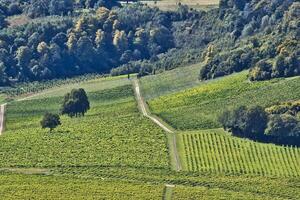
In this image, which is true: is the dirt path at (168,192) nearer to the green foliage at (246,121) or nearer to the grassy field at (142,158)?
the grassy field at (142,158)

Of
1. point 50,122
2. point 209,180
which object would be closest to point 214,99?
point 50,122

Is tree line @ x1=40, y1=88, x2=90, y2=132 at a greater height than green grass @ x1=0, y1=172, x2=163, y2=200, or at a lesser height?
lesser

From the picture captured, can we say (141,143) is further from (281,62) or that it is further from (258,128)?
(281,62)

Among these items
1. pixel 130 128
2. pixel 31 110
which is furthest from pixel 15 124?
pixel 130 128

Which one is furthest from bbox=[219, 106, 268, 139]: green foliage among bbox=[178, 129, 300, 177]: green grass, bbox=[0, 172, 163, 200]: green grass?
bbox=[0, 172, 163, 200]: green grass

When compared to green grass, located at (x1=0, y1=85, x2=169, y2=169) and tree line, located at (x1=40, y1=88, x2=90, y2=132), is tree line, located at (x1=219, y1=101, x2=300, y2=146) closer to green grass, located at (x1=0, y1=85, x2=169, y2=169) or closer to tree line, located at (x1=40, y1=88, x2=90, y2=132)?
green grass, located at (x1=0, y1=85, x2=169, y2=169)

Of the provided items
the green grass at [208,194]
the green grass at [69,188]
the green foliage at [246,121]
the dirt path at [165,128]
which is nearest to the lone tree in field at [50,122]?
the dirt path at [165,128]
